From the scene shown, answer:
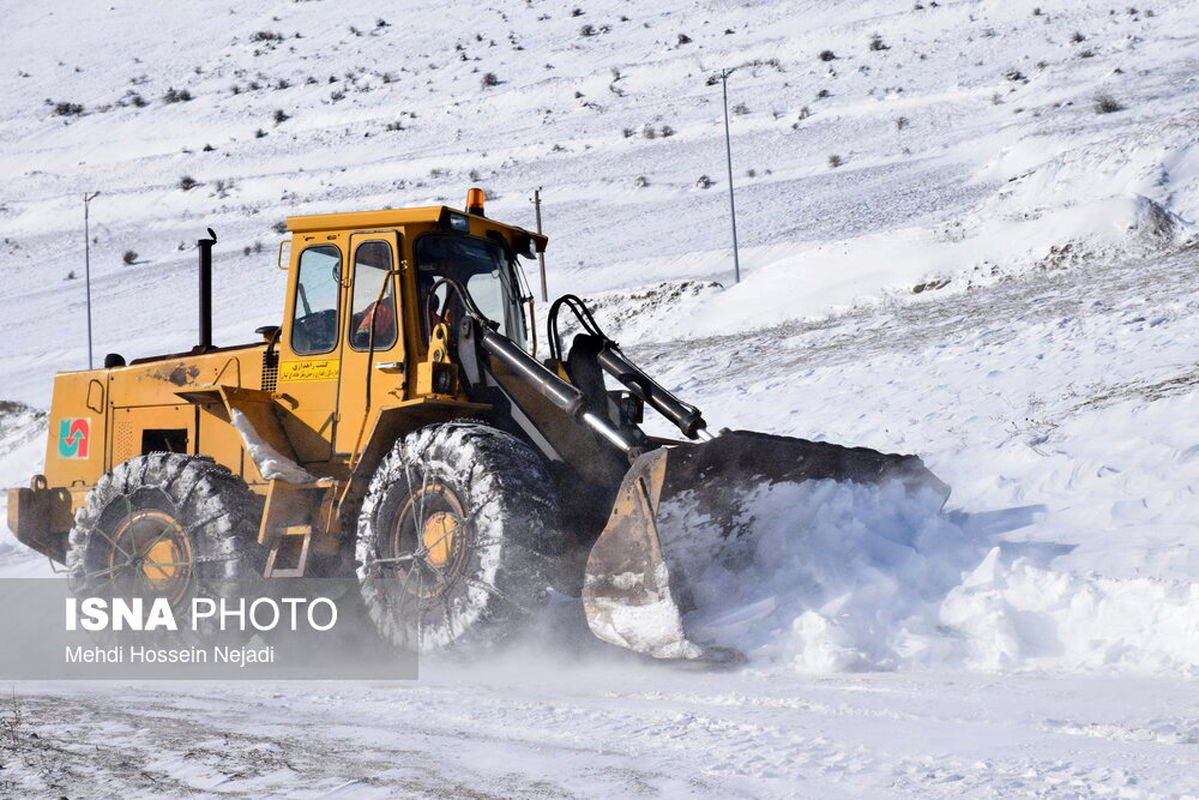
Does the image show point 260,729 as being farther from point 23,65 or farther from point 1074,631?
point 23,65

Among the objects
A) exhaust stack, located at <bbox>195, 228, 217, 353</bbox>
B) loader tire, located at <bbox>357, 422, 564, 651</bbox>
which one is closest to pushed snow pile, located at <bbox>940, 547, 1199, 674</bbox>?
loader tire, located at <bbox>357, 422, 564, 651</bbox>

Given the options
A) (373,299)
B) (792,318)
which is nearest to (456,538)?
(373,299)

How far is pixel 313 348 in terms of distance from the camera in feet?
26.2

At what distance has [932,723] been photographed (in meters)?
4.64

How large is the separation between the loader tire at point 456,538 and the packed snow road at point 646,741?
1.82 feet

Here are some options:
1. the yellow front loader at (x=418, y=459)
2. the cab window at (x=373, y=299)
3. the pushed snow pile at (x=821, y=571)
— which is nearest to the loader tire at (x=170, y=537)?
the yellow front loader at (x=418, y=459)

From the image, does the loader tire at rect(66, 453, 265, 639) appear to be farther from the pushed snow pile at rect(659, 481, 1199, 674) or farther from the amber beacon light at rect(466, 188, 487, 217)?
the pushed snow pile at rect(659, 481, 1199, 674)

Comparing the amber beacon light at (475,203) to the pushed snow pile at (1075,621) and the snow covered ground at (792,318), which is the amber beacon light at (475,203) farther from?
the pushed snow pile at (1075,621)

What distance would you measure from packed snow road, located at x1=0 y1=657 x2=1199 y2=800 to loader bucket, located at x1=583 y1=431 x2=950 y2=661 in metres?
0.26

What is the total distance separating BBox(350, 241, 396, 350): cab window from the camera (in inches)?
301

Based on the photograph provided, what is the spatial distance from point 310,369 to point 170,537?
1.40 m

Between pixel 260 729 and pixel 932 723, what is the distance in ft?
8.91

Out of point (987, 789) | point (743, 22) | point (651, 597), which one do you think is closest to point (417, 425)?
point (651, 597)

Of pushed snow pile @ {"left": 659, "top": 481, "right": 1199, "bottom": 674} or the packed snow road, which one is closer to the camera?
the packed snow road
